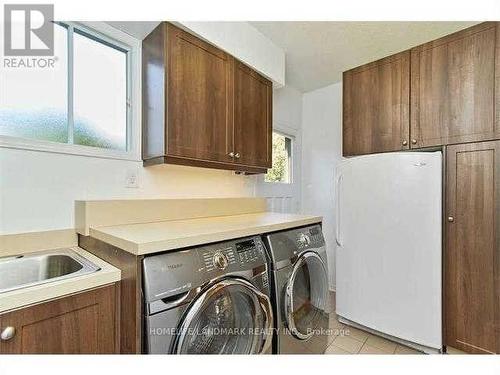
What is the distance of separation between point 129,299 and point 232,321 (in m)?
0.51

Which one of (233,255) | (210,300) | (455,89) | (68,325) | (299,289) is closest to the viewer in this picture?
(68,325)

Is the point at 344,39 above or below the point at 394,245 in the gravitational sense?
above

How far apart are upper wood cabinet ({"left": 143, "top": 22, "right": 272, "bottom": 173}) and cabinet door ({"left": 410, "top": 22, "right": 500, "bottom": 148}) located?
120 cm

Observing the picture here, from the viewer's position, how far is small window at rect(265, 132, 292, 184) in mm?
2756

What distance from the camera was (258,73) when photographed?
1.94 meters

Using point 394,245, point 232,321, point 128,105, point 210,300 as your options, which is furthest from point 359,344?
point 128,105

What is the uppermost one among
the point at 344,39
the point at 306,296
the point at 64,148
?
the point at 344,39

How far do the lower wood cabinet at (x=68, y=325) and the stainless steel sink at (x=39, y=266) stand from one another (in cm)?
17

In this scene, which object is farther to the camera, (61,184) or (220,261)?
(61,184)

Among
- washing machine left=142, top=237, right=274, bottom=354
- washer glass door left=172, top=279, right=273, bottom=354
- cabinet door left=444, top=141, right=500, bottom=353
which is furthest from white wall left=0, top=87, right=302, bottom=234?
cabinet door left=444, top=141, right=500, bottom=353

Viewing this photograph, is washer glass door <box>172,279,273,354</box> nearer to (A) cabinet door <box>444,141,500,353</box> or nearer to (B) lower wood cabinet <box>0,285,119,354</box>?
(B) lower wood cabinet <box>0,285,119,354</box>

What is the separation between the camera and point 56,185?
1.33 m

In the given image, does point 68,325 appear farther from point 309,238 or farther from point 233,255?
point 309,238
